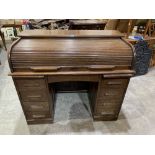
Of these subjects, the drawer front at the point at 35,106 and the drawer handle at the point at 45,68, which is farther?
the drawer front at the point at 35,106

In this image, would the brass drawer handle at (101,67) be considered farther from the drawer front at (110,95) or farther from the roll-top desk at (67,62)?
the drawer front at (110,95)

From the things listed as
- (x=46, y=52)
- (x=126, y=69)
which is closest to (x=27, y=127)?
(x=46, y=52)

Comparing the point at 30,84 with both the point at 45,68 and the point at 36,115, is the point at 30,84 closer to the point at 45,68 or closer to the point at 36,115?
the point at 45,68

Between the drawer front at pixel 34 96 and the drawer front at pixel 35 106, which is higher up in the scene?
the drawer front at pixel 34 96

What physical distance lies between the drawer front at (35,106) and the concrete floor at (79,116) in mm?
273

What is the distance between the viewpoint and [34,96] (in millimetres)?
1650

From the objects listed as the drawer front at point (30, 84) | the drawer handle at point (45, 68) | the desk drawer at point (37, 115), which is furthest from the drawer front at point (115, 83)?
the desk drawer at point (37, 115)

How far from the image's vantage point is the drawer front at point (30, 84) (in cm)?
152

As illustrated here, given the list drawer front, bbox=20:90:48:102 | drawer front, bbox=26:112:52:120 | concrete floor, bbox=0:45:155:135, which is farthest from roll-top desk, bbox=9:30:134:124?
concrete floor, bbox=0:45:155:135

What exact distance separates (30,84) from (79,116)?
838 mm

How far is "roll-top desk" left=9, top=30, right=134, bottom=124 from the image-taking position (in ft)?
4.71

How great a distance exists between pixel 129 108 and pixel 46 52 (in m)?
1.44

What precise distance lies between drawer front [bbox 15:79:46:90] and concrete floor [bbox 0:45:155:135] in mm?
603

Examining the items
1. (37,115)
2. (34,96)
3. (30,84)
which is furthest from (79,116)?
(30,84)
